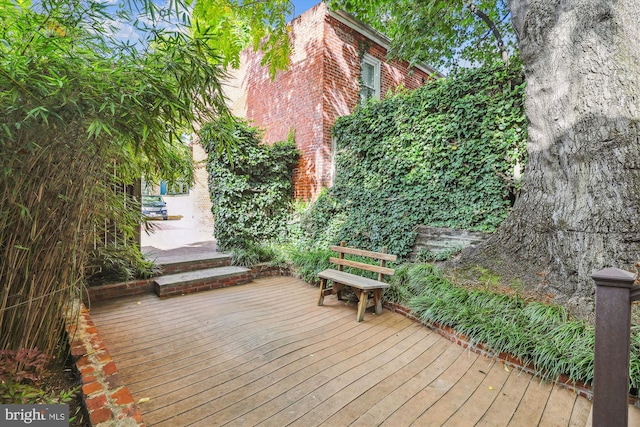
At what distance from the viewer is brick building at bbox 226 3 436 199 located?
5.94 metres

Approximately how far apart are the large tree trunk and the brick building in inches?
123

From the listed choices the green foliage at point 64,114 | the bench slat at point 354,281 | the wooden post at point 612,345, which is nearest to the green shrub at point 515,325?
the bench slat at point 354,281

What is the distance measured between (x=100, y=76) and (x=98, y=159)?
528mm

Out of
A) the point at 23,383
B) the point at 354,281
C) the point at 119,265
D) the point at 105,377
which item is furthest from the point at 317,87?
the point at 23,383

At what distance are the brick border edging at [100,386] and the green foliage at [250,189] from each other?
3302 millimetres

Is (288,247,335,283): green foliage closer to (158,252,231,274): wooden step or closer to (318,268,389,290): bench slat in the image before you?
(318,268,389,290): bench slat

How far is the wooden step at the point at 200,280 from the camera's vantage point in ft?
12.9

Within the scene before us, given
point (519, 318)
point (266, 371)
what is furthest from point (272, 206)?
point (519, 318)

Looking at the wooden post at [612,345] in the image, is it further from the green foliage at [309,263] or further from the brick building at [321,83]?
the brick building at [321,83]

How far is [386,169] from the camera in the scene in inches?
196

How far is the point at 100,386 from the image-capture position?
161 cm

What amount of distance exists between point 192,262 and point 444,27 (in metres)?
6.35

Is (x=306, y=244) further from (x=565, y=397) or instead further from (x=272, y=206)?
(x=565, y=397)

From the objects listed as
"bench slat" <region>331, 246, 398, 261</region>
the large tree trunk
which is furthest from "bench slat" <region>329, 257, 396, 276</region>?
the large tree trunk
